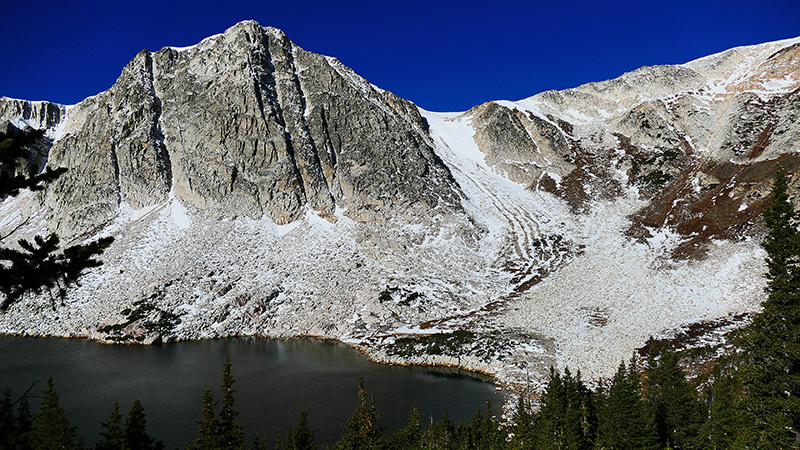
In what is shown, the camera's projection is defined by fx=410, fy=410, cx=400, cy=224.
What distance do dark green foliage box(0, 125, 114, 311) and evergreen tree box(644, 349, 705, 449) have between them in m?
25.4

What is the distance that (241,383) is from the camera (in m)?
36.2

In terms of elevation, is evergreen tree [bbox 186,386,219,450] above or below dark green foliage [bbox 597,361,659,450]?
above

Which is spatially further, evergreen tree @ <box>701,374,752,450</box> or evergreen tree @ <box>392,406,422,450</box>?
evergreen tree @ <box>392,406,422,450</box>

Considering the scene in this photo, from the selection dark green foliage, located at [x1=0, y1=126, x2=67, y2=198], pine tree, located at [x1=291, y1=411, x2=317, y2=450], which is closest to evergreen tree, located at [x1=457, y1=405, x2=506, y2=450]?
pine tree, located at [x1=291, y1=411, x2=317, y2=450]

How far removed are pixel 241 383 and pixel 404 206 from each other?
152ft

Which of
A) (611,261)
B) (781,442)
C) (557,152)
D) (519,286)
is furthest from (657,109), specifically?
(781,442)

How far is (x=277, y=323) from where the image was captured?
53969mm

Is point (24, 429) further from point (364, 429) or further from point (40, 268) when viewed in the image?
point (40, 268)

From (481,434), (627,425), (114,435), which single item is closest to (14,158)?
(114,435)

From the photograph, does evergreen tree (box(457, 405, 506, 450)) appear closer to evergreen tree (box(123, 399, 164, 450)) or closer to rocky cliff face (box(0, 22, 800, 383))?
rocky cliff face (box(0, 22, 800, 383))

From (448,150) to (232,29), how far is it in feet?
187

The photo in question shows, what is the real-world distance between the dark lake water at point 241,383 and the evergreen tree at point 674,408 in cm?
1140

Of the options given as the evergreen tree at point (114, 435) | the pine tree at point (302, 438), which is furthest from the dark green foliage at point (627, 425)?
the evergreen tree at point (114, 435)

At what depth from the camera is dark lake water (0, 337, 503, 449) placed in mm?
29312
